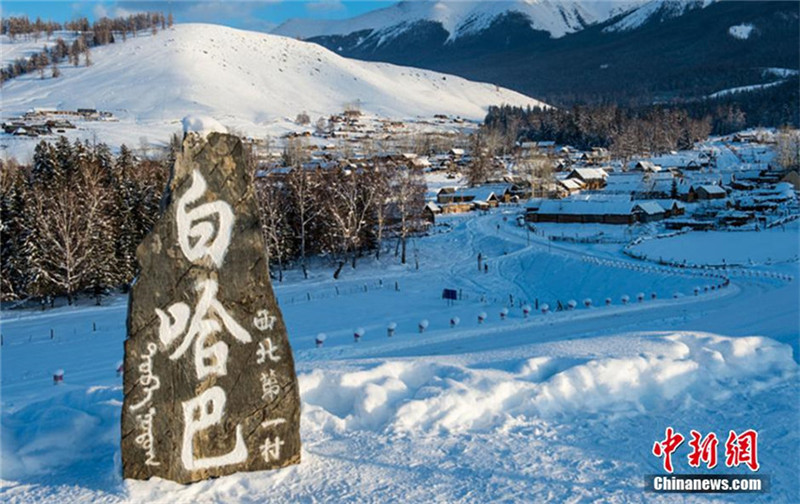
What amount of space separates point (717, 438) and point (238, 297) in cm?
738

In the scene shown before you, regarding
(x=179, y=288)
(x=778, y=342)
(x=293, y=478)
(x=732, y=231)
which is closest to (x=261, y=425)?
(x=293, y=478)

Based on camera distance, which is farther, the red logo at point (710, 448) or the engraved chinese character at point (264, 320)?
the red logo at point (710, 448)

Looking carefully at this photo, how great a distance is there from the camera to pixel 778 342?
14078mm

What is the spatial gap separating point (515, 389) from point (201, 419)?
16.8ft

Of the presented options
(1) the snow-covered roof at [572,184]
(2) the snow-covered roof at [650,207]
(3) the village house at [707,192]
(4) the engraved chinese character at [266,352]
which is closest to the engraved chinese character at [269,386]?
(4) the engraved chinese character at [266,352]

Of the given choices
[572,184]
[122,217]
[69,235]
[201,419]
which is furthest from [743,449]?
[572,184]

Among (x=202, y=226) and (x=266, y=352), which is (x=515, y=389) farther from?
(x=202, y=226)

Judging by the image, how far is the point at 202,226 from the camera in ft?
27.6

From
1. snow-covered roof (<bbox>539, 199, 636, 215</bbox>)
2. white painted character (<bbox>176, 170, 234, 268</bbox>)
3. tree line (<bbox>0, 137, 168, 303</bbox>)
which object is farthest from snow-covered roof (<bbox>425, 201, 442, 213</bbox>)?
white painted character (<bbox>176, 170, 234, 268</bbox>)

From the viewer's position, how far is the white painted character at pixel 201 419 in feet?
27.9

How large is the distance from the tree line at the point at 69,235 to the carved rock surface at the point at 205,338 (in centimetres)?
2837

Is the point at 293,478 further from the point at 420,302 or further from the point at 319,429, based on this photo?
the point at 420,302

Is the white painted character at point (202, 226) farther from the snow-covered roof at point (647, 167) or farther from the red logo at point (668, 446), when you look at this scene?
the snow-covered roof at point (647, 167)

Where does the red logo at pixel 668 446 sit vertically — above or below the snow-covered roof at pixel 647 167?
below
